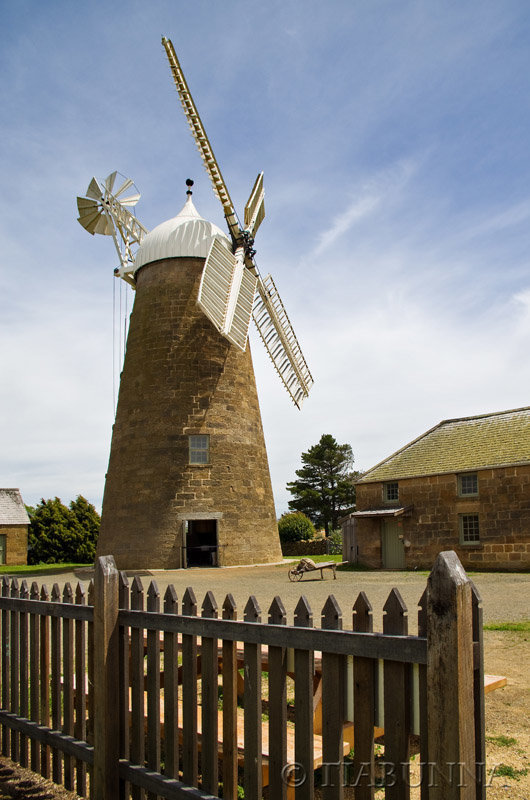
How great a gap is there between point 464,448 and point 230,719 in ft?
68.5

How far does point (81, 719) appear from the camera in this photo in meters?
4.69

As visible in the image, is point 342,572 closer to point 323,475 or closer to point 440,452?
point 440,452

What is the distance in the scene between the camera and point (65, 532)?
3894 centimetres

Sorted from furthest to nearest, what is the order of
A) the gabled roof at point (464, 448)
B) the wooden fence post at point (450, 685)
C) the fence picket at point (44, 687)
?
the gabled roof at point (464, 448), the fence picket at point (44, 687), the wooden fence post at point (450, 685)

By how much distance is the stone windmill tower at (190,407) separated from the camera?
72.8ft

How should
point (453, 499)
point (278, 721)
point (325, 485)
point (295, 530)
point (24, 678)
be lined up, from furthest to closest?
point (325, 485), point (295, 530), point (453, 499), point (24, 678), point (278, 721)

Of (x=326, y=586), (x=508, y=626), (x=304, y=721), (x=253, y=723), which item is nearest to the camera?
(x=304, y=721)

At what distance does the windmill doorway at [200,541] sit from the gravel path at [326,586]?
214cm

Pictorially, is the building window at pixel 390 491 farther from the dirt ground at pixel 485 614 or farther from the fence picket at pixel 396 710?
the fence picket at pixel 396 710

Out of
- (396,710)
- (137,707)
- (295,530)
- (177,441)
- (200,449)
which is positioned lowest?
(295,530)

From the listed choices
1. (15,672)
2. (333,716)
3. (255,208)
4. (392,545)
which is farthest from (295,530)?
(333,716)

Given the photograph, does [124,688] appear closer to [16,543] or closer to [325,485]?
[16,543]

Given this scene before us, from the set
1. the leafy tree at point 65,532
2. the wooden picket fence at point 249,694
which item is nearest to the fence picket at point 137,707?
the wooden picket fence at point 249,694

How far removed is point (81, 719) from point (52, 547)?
3764 cm
